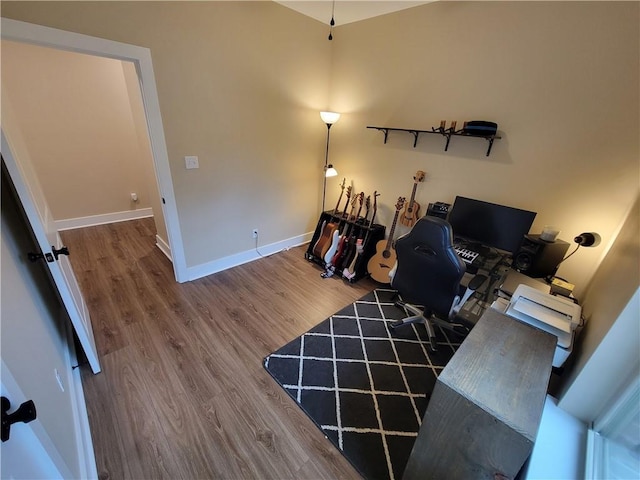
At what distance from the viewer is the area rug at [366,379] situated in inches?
55.6

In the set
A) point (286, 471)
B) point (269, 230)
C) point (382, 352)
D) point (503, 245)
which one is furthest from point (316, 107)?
point (286, 471)

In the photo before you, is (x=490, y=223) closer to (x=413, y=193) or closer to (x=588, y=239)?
(x=588, y=239)

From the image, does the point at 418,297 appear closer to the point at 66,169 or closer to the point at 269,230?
the point at 269,230

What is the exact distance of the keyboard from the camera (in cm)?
206

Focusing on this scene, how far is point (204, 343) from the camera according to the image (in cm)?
197

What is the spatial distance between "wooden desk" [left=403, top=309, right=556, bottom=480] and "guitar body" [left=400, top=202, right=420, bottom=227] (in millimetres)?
1758

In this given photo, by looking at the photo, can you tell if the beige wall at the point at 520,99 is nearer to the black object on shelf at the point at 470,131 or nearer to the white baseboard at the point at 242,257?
the black object on shelf at the point at 470,131

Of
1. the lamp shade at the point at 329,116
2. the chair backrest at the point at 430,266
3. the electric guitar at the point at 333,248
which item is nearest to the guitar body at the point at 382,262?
the electric guitar at the point at 333,248

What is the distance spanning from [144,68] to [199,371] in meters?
2.20

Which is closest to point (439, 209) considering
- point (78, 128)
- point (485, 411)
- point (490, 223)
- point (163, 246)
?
point (490, 223)

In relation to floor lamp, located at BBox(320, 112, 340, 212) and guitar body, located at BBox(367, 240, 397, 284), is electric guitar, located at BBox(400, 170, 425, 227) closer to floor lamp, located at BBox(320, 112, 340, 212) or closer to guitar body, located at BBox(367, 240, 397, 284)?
guitar body, located at BBox(367, 240, 397, 284)

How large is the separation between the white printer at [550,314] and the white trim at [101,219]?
4847 millimetres

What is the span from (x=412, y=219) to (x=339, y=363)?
1.63m

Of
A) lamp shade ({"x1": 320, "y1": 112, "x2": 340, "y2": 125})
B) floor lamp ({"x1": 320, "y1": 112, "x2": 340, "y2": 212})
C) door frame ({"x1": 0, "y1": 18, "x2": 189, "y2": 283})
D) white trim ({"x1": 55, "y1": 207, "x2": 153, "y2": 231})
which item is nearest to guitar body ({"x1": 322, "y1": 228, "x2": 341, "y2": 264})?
floor lamp ({"x1": 320, "y1": 112, "x2": 340, "y2": 212})
